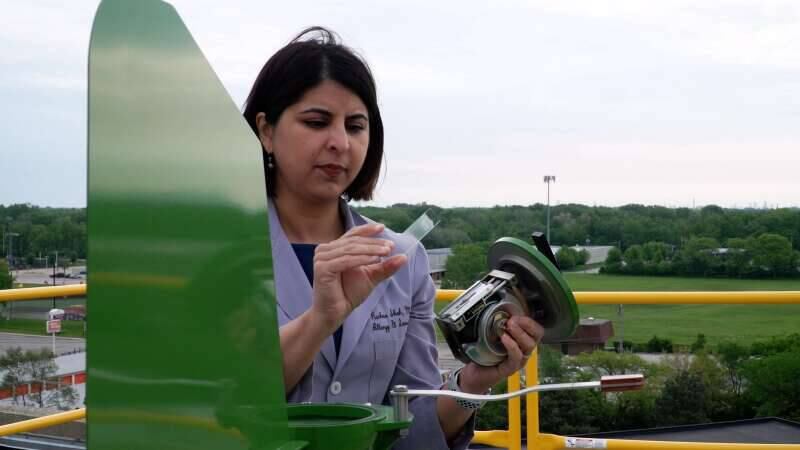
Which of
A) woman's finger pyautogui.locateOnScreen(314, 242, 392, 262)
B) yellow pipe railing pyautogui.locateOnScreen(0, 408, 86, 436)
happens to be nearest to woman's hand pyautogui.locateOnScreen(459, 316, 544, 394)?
woman's finger pyautogui.locateOnScreen(314, 242, 392, 262)

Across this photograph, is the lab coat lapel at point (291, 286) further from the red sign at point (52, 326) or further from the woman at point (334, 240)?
the red sign at point (52, 326)

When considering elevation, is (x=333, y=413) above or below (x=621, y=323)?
above

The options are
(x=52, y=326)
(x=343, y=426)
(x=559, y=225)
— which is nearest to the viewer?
(x=343, y=426)

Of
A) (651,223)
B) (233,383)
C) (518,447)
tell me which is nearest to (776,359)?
(651,223)

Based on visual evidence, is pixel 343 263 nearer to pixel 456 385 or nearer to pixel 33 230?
pixel 456 385

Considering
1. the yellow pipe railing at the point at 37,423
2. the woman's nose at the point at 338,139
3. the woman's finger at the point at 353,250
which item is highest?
the woman's nose at the point at 338,139

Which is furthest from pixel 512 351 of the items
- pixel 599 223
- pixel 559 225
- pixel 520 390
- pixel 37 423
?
pixel 37 423

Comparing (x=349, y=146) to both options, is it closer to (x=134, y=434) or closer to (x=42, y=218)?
(x=42, y=218)

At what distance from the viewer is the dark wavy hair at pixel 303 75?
1637 millimetres

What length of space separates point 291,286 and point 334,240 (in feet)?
0.52

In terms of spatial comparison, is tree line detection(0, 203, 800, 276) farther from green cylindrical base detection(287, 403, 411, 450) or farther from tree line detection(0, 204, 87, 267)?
green cylindrical base detection(287, 403, 411, 450)

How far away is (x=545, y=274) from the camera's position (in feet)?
3.95

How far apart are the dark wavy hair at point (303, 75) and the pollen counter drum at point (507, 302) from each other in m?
0.56

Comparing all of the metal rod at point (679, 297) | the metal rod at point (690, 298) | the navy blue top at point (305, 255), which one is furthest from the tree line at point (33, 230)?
the metal rod at point (690, 298)
